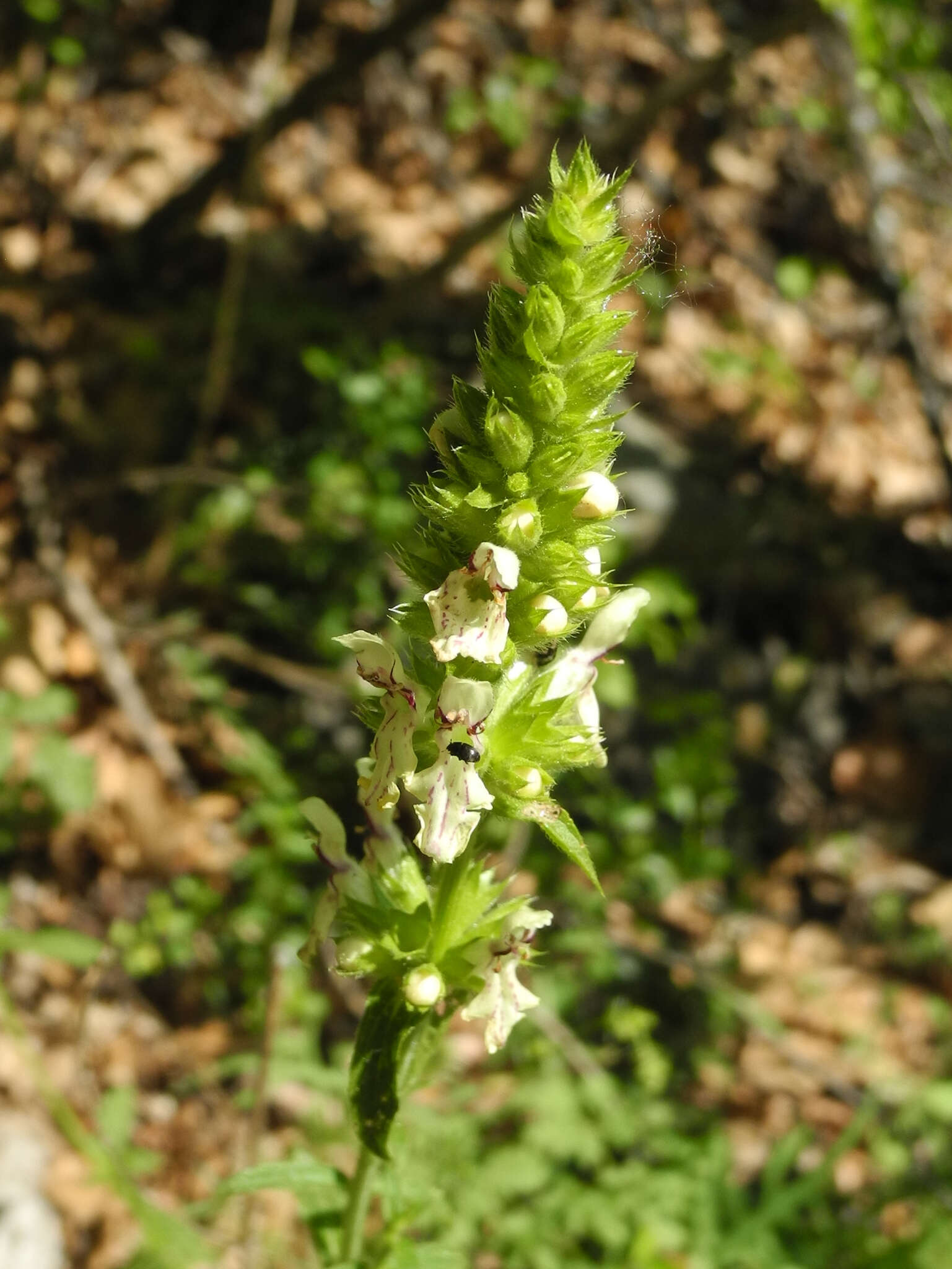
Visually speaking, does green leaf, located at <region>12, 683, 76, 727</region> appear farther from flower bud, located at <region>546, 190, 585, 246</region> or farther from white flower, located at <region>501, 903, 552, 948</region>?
flower bud, located at <region>546, 190, 585, 246</region>

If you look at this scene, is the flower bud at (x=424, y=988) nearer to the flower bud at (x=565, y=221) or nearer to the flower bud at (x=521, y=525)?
the flower bud at (x=521, y=525)

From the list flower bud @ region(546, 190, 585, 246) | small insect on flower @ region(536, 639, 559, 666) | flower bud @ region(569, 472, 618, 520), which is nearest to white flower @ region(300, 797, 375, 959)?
small insect on flower @ region(536, 639, 559, 666)

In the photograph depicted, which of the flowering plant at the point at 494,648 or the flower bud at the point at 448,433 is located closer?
the flowering plant at the point at 494,648

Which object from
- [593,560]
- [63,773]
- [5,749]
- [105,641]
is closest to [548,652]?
[593,560]

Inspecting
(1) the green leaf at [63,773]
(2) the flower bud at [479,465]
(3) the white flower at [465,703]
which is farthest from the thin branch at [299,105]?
(3) the white flower at [465,703]

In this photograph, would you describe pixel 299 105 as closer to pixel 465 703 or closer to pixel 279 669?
pixel 279 669
